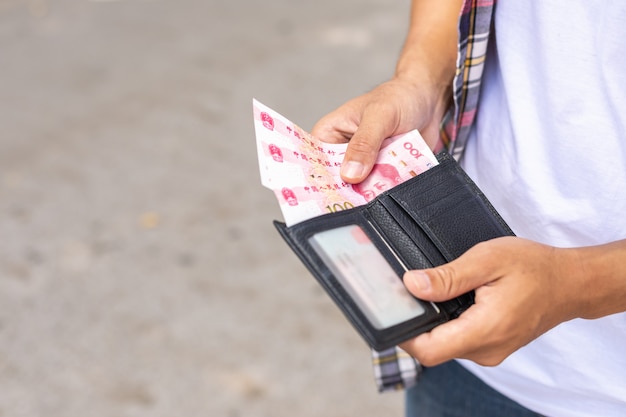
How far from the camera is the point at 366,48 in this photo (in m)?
4.03

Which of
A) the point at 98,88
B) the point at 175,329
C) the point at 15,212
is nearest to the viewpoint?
the point at 175,329

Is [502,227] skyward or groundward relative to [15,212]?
groundward

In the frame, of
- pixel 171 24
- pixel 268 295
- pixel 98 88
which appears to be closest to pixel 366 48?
pixel 171 24

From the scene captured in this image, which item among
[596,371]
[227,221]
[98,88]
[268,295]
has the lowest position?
[596,371]

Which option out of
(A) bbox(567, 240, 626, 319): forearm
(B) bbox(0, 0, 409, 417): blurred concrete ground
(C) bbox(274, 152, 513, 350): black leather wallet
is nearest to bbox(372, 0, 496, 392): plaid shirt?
(C) bbox(274, 152, 513, 350): black leather wallet

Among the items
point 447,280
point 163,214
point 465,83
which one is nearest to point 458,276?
point 447,280

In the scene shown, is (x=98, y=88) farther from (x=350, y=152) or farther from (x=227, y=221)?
(x=350, y=152)

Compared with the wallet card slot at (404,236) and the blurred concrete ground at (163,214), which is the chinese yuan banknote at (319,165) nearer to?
the wallet card slot at (404,236)

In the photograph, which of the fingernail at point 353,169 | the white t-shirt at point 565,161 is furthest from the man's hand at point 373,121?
the white t-shirt at point 565,161

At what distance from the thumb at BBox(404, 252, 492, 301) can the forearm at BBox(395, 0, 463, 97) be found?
454 mm

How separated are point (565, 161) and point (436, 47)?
13.7 inches

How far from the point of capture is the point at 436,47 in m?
1.29

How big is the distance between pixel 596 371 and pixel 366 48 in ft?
10.4

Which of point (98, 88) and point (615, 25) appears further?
point (98, 88)
